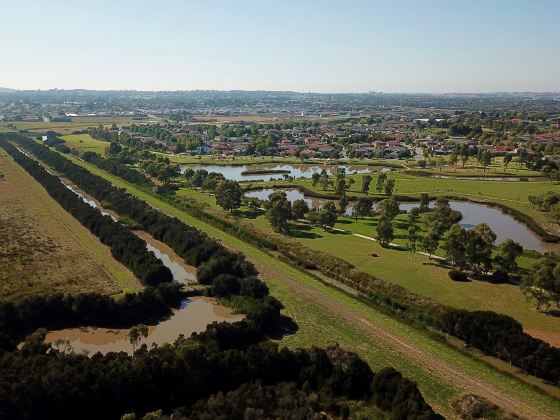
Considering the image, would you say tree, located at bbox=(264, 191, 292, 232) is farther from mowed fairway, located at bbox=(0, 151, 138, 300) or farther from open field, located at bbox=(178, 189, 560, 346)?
mowed fairway, located at bbox=(0, 151, 138, 300)

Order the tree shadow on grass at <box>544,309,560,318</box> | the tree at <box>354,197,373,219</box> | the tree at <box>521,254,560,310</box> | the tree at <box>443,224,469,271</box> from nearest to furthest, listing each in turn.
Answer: the tree shadow on grass at <box>544,309,560,318</box>
the tree at <box>521,254,560,310</box>
the tree at <box>443,224,469,271</box>
the tree at <box>354,197,373,219</box>

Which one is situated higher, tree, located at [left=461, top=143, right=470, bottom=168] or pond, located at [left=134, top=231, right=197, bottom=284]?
tree, located at [left=461, top=143, right=470, bottom=168]

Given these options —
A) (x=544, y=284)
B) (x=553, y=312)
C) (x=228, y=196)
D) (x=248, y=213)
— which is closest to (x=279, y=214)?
(x=248, y=213)

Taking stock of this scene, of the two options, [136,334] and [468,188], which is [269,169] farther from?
[136,334]

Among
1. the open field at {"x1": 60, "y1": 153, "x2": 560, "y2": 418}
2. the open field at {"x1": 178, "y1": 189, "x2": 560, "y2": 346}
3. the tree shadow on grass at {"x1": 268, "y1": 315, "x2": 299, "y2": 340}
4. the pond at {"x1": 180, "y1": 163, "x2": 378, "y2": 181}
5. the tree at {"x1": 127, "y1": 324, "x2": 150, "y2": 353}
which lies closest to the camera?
the open field at {"x1": 60, "y1": 153, "x2": 560, "y2": 418}

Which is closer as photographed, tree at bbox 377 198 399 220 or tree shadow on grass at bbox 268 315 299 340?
tree shadow on grass at bbox 268 315 299 340

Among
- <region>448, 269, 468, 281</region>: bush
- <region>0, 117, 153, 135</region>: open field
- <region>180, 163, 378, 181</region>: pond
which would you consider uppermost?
<region>0, 117, 153, 135</region>: open field

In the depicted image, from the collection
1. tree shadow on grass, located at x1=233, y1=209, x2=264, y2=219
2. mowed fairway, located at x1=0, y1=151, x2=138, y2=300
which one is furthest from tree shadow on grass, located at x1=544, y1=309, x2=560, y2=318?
tree shadow on grass, located at x1=233, y1=209, x2=264, y2=219
